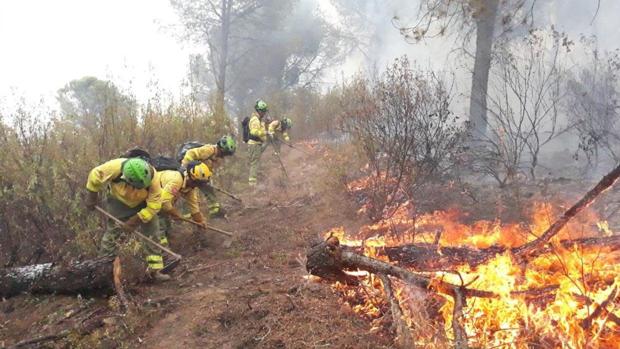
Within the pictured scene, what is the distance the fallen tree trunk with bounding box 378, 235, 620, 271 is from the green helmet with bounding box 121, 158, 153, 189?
110 inches

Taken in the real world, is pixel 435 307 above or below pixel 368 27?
below

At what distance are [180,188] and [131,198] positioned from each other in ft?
2.25


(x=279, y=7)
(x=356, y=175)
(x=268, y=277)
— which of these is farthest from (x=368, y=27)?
(x=268, y=277)

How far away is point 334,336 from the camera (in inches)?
137

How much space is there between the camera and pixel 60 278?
4656mm

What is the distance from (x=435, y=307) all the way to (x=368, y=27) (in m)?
30.0

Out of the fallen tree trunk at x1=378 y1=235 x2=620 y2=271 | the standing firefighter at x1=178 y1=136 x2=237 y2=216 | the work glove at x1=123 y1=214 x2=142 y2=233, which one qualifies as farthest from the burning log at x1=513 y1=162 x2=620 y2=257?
the standing firefighter at x1=178 y1=136 x2=237 y2=216

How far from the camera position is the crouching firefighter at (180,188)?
18.5ft

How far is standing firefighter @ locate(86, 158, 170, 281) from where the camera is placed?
508 centimetres

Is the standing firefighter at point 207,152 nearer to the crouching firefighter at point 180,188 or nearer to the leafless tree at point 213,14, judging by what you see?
the crouching firefighter at point 180,188

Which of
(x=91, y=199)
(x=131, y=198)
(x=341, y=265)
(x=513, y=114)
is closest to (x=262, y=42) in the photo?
(x=513, y=114)

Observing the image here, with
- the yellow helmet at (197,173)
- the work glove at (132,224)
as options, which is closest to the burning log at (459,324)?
the work glove at (132,224)

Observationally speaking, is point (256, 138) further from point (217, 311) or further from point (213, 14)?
point (213, 14)

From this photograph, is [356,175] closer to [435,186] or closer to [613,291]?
[435,186]
